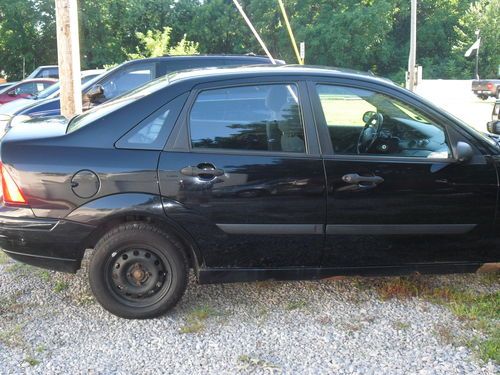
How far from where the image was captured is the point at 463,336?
3227mm

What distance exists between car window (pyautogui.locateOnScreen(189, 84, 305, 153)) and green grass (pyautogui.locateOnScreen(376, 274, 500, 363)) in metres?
1.33

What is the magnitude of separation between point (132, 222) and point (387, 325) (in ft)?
5.75

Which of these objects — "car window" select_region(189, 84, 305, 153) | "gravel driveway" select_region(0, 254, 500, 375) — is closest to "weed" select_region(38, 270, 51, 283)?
"gravel driveway" select_region(0, 254, 500, 375)

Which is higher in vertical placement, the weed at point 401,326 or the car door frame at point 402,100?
the car door frame at point 402,100

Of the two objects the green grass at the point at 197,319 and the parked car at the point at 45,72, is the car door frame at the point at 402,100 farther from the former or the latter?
the parked car at the point at 45,72

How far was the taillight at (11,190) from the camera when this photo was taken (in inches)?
126

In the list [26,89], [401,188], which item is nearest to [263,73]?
[401,188]

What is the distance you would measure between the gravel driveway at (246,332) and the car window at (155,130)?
115 centimetres

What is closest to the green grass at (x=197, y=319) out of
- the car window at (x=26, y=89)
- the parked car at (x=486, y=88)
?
the car window at (x=26, y=89)

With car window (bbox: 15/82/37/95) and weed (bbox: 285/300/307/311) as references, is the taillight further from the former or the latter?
car window (bbox: 15/82/37/95)

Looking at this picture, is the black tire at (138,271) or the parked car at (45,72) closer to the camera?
the black tire at (138,271)

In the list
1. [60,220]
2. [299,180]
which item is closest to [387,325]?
[299,180]

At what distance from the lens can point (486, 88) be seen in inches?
981

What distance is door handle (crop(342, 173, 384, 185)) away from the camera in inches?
130
